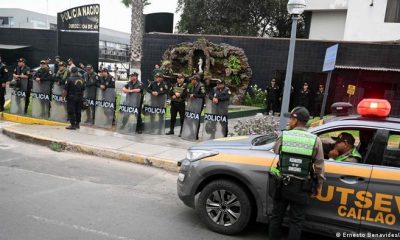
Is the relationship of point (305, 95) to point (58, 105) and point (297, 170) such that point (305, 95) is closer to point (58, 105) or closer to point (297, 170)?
point (58, 105)

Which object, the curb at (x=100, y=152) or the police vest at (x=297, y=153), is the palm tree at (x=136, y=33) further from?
the police vest at (x=297, y=153)

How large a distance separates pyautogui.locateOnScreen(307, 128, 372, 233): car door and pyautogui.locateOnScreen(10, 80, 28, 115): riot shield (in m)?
10.1

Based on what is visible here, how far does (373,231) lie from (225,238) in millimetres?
1596

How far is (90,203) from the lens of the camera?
5438 mm

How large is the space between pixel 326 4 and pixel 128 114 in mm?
19491

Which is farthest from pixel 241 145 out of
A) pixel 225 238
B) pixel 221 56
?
pixel 221 56

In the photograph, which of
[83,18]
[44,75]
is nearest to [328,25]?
[83,18]

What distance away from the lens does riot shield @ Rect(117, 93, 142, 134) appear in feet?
34.0

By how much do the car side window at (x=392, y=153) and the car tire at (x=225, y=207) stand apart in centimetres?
153

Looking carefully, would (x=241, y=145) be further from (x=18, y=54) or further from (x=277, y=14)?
(x=277, y=14)

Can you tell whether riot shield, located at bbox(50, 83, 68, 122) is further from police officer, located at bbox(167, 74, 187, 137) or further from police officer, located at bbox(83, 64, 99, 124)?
police officer, located at bbox(167, 74, 187, 137)

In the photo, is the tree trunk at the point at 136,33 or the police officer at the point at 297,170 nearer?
the police officer at the point at 297,170

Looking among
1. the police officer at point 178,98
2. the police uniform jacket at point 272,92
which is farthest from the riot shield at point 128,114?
the police uniform jacket at point 272,92

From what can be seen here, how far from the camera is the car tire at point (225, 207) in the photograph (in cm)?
451
